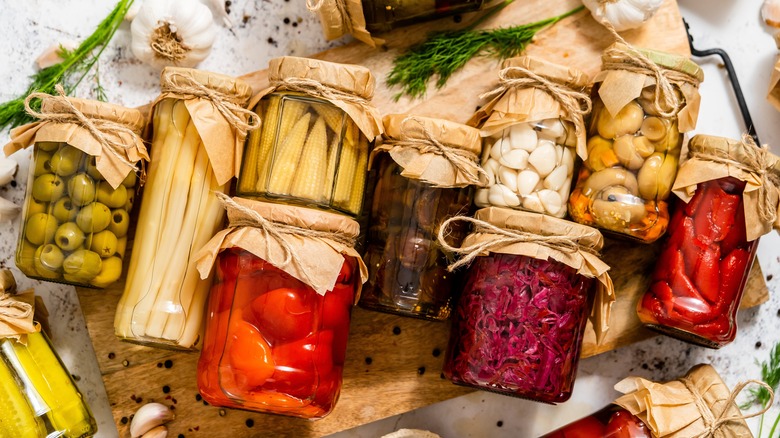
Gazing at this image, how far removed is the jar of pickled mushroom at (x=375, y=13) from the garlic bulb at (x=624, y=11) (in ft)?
0.93

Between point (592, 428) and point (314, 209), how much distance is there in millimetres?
868

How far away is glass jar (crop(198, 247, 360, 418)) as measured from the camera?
1574 mm

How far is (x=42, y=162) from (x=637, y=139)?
1.37 m


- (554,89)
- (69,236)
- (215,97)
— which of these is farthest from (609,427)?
(69,236)

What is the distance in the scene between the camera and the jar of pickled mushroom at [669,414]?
1718 mm

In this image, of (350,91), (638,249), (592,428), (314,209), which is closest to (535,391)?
(592,428)

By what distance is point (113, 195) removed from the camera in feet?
5.56

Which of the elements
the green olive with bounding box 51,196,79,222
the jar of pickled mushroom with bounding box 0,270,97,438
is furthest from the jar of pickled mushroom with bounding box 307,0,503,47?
the jar of pickled mushroom with bounding box 0,270,97,438

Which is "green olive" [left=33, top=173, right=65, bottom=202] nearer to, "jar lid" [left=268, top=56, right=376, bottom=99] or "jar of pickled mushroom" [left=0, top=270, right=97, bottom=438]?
"jar of pickled mushroom" [left=0, top=270, right=97, bottom=438]

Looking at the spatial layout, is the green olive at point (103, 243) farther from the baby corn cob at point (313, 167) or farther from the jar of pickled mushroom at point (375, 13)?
the jar of pickled mushroom at point (375, 13)

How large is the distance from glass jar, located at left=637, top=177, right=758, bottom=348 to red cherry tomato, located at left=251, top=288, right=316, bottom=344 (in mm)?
849

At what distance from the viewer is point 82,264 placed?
1.68m

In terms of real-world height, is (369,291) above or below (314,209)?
below

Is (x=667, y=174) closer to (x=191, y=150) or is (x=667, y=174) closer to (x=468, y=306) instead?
(x=468, y=306)
